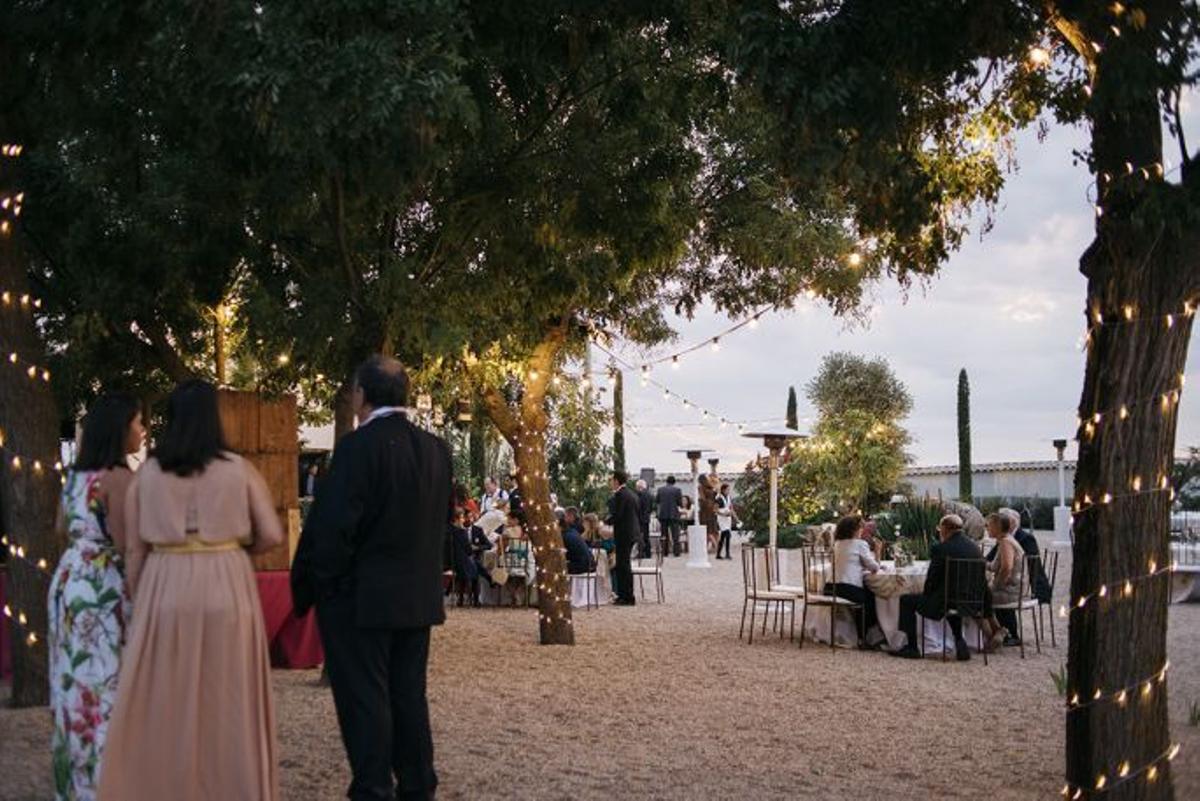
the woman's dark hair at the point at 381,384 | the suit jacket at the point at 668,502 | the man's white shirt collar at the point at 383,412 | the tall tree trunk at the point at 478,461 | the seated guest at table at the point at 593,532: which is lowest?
the seated guest at table at the point at 593,532

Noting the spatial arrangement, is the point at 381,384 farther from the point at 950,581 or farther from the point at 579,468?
the point at 579,468

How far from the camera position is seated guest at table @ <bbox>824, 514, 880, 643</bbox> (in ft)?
44.0

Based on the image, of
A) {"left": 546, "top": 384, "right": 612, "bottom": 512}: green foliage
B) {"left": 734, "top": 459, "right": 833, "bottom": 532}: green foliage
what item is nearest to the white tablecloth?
{"left": 546, "top": 384, "right": 612, "bottom": 512}: green foliage

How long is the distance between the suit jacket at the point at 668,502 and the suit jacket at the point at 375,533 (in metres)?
22.9

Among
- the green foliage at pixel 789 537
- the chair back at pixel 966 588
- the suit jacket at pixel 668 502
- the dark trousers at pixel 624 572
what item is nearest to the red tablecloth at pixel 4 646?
the chair back at pixel 966 588

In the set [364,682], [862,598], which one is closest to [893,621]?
[862,598]

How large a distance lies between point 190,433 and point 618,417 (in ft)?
68.0

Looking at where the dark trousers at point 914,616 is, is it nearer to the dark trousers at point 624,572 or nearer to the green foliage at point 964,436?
the dark trousers at point 624,572

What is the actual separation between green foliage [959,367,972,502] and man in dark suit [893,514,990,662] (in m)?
26.2

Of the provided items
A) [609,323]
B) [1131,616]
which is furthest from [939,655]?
[1131,616]

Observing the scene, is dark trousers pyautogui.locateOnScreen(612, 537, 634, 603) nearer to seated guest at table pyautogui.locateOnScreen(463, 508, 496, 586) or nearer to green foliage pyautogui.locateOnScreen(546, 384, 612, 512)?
seated guest at table pyautogui.locateOnScreen(463, 508, 496, 586)

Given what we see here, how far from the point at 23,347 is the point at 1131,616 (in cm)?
683

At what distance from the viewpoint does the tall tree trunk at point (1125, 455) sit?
5477 mm

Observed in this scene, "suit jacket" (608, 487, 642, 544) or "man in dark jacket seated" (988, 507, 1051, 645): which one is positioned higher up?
"suit jacket" (608, 487, 642, 544)
